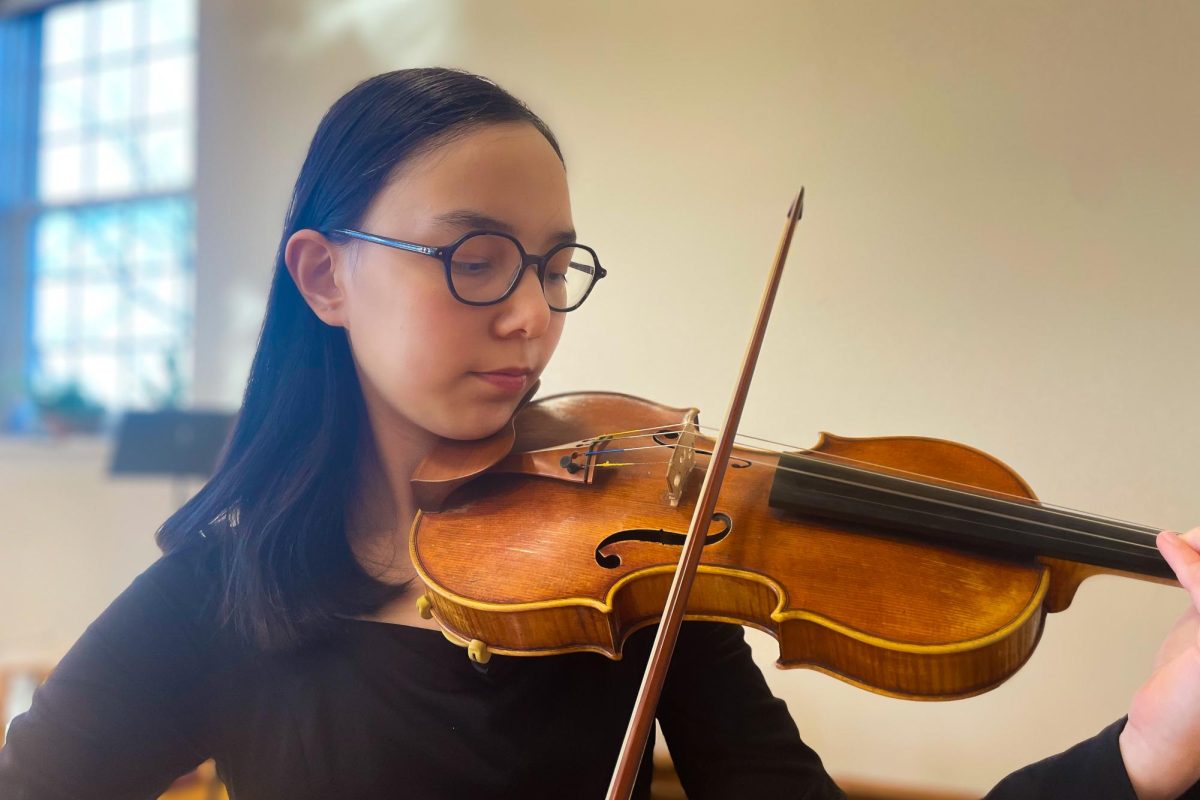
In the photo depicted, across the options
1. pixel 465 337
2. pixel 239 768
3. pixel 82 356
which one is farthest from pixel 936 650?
pixel 82 356

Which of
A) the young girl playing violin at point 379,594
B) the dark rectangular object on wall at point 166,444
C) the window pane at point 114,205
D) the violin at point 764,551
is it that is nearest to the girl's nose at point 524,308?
the young girl playing violin at point 379,594

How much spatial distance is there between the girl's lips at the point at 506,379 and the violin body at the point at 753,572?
0.06 m

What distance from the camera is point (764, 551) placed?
64 centimetres

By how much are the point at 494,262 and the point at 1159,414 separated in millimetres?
604

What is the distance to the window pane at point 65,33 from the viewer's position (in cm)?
246

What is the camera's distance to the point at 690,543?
0.60 m

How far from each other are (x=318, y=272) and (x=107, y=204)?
2.12m

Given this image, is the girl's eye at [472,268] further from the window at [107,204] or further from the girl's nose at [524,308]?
the window at [107,204]

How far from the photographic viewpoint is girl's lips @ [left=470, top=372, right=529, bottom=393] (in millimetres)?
738

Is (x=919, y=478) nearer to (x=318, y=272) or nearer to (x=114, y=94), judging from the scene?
(x=318, y=272)

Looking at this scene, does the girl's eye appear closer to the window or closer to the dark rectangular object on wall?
the dark rectangular object on wall

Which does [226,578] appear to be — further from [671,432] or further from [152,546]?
[152,546]

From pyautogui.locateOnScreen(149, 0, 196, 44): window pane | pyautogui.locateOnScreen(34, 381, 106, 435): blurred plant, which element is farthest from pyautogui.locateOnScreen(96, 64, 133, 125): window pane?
pyautogui.locateOnScreen(34, 381, 106, 435): blurred plant

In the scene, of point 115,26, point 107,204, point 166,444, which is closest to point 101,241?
point 107,204
